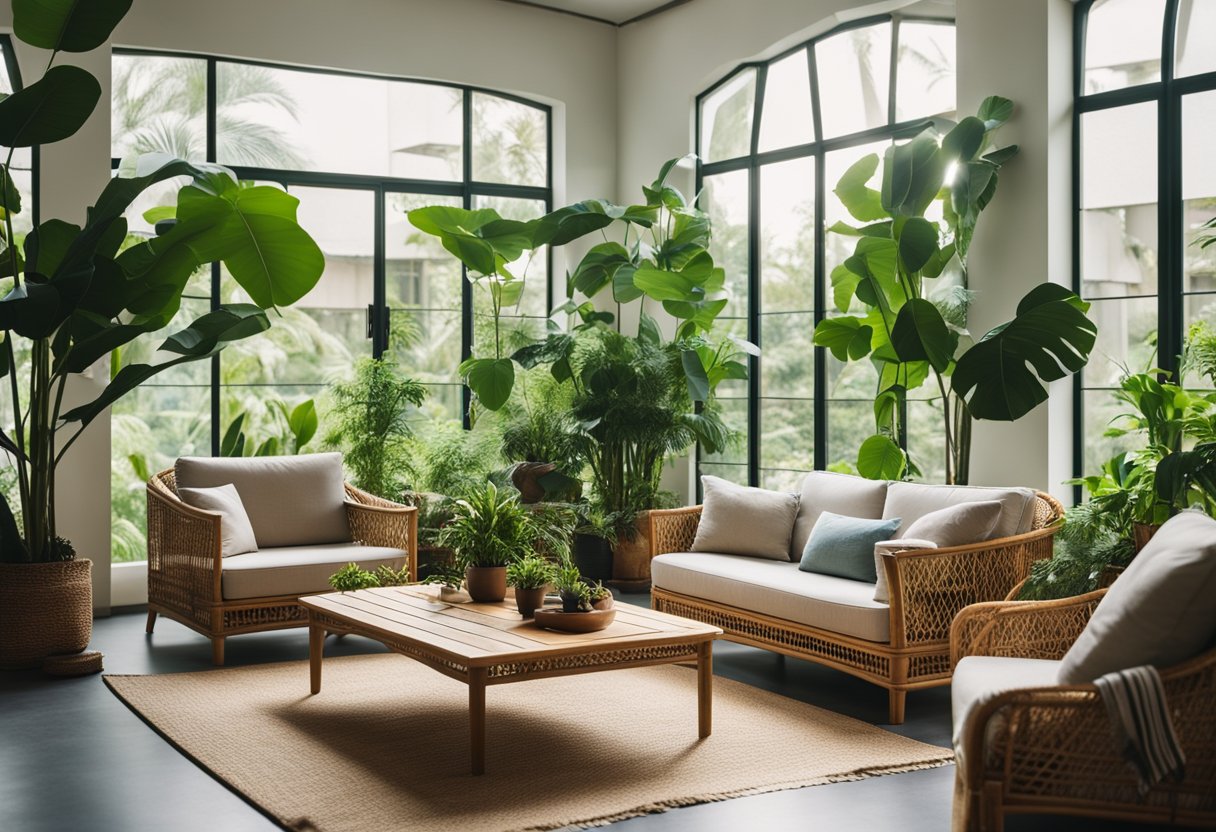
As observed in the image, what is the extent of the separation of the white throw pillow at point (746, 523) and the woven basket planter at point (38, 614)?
9.53 feet

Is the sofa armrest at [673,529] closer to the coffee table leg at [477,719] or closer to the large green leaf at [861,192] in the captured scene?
the large green leaf at [861,192]

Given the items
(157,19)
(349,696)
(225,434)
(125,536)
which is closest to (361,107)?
(157,19)

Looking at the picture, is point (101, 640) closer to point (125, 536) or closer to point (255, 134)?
point (125, 536)

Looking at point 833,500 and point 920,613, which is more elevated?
point 833,500

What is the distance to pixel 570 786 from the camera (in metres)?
3.99

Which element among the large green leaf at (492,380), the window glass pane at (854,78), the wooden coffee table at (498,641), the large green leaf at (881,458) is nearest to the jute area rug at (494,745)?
the wooden coffee table at (498,641)

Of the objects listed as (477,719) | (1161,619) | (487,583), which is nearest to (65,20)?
(487,583)

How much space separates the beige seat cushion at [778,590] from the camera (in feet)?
16.2

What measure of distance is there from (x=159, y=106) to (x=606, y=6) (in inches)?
117

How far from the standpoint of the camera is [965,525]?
508 cm

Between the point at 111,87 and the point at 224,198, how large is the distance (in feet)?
6.13

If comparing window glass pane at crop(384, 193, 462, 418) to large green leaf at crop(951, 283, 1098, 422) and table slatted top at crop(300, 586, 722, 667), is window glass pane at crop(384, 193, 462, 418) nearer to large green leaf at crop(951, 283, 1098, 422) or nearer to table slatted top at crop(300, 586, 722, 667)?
table slatted top at crop(300, 586, 722, 667)

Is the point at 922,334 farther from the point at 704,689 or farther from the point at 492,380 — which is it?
the point at 492,380

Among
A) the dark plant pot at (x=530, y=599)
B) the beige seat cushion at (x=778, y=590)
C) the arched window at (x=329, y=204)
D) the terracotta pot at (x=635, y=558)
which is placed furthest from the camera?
the terracotta pot at (x=635, y=558)
